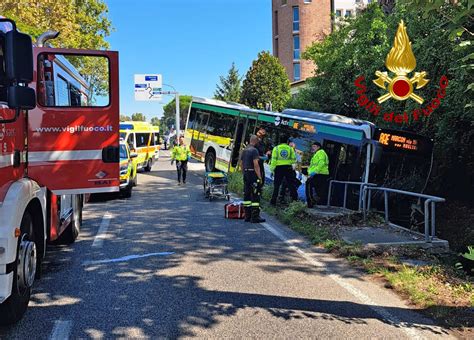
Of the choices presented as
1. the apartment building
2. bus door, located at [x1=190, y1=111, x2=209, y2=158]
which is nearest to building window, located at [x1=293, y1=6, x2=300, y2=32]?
the apartment building

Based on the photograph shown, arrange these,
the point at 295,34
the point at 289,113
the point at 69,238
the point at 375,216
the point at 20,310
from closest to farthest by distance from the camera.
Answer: the point at 20,310 → the point at 69,238 → the point at 375,216 → the point at 289,113 → the point at 295,34

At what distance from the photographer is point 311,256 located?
7121 mm

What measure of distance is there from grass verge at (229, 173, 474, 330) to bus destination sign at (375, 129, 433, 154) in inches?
94.8

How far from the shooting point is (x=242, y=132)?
56.5 ft

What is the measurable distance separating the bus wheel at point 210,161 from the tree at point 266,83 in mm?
26364

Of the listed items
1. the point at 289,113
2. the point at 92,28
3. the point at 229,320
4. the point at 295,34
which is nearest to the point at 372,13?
the point at 289,113

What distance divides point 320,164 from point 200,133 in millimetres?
10422

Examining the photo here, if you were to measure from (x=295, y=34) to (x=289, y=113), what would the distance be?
42.2 meters

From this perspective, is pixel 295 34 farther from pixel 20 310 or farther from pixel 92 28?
pixel 20 310

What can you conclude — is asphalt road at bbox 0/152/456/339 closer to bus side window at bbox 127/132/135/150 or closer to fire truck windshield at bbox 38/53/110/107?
fire truck windshield at bbox 38/53/110/107

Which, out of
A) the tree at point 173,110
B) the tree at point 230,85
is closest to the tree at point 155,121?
the tree at point 173,110

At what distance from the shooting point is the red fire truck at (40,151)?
12.9 ft

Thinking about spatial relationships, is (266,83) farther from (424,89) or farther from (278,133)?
(424,89)

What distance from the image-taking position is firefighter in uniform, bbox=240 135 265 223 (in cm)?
988
